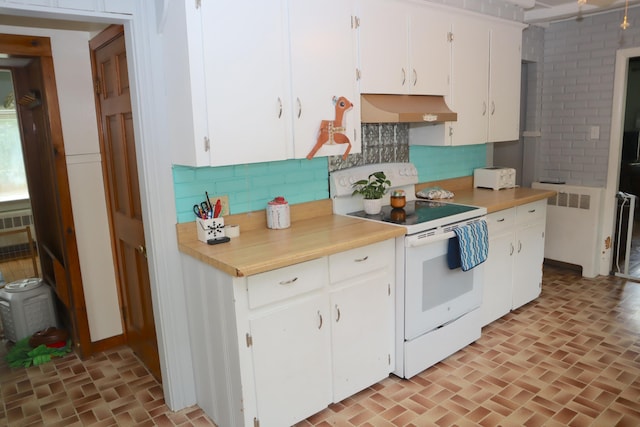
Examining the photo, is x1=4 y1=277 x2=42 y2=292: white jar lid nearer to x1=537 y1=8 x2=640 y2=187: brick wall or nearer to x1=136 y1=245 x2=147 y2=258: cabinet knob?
x1=136 y1=245 x2=147 y2=258: cabinet knob

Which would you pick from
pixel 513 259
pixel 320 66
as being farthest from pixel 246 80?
pixel 513 259

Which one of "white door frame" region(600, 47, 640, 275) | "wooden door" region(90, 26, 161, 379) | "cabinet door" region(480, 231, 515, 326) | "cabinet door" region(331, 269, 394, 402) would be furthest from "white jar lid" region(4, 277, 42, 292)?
"white door frame" region(600, 47, 640, 275)

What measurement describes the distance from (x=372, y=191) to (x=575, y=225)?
2516 millimetres

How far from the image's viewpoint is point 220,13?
2107 millimetres

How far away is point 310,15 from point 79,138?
172cm

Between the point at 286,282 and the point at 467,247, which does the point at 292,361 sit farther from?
the point at 467,247

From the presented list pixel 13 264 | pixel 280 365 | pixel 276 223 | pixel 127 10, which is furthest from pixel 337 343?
pixel 13 264

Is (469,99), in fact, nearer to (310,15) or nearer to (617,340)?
(310,15)

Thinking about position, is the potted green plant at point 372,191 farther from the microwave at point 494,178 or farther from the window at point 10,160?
the window at point 10,160

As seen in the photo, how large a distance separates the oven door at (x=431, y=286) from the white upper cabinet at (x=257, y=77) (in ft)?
2.49

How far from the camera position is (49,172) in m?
3.16

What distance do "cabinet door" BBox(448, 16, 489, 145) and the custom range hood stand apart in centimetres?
20

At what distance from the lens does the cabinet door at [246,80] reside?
6.95ft

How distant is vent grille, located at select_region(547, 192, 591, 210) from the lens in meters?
4.23
